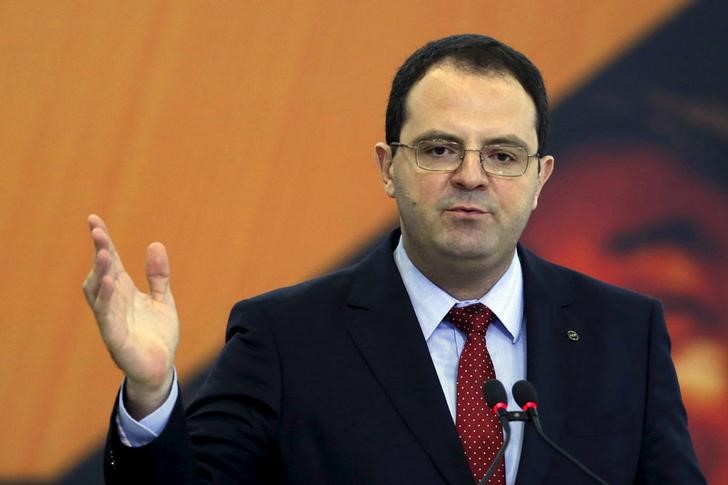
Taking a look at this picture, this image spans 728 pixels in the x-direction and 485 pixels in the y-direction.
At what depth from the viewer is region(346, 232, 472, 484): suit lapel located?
7.23 feet

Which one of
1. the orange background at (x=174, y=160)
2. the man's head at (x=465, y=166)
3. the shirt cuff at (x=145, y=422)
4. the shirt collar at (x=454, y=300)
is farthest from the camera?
the orange background at (x=174, y=160)

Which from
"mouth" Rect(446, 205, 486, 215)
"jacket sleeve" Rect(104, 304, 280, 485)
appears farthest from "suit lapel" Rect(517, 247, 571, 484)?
"jacket sleeve" Rect(104, 304, 280, 485)

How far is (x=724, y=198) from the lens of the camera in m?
3.81

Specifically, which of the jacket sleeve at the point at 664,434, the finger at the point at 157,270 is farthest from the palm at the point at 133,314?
the jacket sleeve at the point at 664,434

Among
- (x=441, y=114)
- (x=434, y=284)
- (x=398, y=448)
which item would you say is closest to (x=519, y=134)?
(x=441, y=114)

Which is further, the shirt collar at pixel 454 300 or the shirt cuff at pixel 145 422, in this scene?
the shirt collar at pixel 454 300

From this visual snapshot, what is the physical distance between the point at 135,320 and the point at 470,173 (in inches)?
28.3

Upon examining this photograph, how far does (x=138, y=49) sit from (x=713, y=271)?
6.30 feet

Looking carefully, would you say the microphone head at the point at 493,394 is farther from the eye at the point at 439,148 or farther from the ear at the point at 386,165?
the ear at the point at 386,165

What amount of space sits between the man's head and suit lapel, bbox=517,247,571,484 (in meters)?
0.10

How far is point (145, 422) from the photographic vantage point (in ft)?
6.38

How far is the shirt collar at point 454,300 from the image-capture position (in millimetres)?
2412

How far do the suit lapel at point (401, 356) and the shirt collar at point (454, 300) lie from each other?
0.03m

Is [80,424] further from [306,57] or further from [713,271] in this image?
[713,271]
